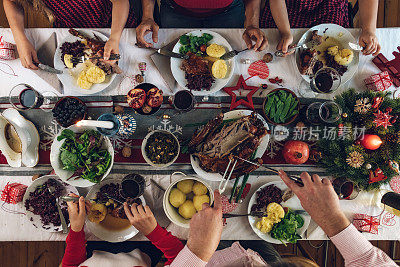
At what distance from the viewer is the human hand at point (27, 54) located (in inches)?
56.8

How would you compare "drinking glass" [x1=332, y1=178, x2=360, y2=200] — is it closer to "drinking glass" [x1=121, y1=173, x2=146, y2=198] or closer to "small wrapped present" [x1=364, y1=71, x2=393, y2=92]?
"small wrapped present" [x1=364, y1=71, x2=393, y2=92]

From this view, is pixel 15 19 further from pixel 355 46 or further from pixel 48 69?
pixel 355 46

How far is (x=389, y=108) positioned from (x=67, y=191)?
1901 millimetres

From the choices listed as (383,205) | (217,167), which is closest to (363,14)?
(383,205)

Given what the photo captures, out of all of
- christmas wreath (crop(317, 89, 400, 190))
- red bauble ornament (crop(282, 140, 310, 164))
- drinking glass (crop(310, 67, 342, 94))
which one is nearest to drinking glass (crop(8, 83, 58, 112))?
red bauble ornament (crop(282, 140, 310, 164))

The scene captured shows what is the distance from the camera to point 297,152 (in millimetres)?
1436

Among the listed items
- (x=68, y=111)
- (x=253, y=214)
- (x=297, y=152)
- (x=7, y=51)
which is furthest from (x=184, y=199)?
(x=7, y=51)

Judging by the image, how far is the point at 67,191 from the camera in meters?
1.51

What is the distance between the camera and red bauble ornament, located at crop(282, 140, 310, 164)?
144cm

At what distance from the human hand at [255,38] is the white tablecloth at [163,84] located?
0.23 ft

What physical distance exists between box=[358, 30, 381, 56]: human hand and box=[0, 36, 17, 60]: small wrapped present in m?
2.11

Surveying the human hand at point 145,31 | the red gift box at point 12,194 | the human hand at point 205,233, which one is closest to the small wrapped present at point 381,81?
the human hand at point 205,233

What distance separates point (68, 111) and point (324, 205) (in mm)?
1425

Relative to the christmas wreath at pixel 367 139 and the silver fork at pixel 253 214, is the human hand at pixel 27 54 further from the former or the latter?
the christmas wreath at pixel 367 139
